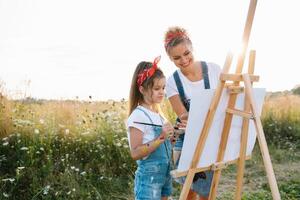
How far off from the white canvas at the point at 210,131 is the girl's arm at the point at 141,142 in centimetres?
12

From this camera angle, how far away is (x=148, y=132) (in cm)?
290

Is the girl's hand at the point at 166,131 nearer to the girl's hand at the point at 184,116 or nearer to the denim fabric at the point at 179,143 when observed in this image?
the girl's hand at the point at 184,116

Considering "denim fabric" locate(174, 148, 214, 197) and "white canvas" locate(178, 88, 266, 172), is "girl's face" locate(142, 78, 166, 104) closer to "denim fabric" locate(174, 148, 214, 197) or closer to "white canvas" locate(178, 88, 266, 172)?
"white canvas" locate(178, 88, 266, 172)

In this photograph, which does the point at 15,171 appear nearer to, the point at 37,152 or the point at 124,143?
the point at 37,152

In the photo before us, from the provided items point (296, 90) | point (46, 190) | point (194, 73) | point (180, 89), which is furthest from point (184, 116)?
point (296, 90)

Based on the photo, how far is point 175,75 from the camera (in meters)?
3.20

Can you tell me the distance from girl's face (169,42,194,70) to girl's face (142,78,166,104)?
0.19 meters

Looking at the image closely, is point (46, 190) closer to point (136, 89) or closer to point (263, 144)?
point (136, 89)

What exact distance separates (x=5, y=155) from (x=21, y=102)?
1.05 meters

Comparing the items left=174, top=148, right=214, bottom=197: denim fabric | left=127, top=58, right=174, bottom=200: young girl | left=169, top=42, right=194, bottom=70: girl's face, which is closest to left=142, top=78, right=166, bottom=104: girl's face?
left=127, top=58, right=174, bottom=200: young girl

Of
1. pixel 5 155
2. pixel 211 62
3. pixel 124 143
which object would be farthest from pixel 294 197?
pixel 5 155

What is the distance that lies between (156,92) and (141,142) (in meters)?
0.30

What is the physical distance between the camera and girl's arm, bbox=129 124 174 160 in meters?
2.79

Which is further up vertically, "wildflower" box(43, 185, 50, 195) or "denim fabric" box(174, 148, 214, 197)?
"denim fabric" box(174, 148, 214, 197)
